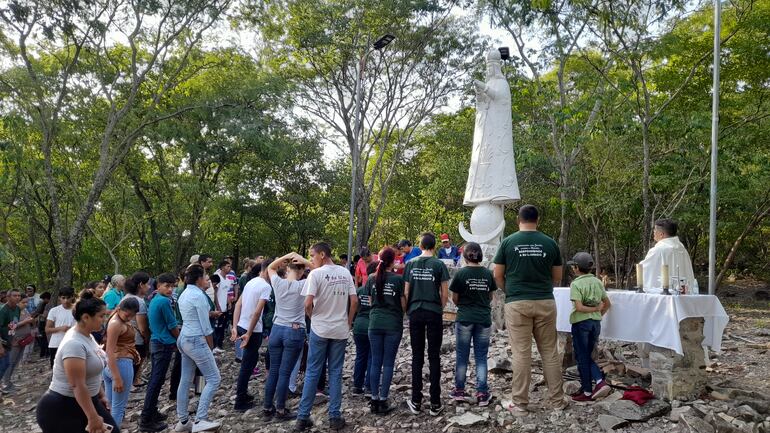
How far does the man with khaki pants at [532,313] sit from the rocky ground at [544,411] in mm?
256

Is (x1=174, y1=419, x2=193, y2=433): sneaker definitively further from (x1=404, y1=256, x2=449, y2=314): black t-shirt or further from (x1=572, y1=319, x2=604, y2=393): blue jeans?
(x1=572, y1=319, x2=604, y2=393): blue jeans

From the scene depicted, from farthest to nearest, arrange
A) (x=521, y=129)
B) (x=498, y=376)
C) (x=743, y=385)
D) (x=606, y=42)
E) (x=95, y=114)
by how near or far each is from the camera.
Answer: (x=521, y=129) < (x=95, y=114) < (x=606, y=42) < (x=498, y=376) < (x=743, y=385)

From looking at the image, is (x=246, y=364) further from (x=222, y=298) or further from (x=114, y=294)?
(x=114, y=294)

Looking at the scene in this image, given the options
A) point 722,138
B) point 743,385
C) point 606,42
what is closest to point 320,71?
point 606,42

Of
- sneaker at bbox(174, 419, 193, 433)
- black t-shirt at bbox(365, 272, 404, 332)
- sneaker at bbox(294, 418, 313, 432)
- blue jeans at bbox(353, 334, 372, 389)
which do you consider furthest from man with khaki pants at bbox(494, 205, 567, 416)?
sneaker at bbox(174, 419, 193, 433)

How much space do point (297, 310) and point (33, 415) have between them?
16.0 ft

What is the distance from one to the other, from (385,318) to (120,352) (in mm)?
2619

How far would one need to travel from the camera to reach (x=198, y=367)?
5473mm

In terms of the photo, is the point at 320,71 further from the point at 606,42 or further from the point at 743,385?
the point at 743,385

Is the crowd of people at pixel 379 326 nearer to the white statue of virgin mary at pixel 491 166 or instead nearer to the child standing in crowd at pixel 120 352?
the child standing in crowd at pixel 120 352

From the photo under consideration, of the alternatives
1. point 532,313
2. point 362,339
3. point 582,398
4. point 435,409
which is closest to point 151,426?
point 362,339

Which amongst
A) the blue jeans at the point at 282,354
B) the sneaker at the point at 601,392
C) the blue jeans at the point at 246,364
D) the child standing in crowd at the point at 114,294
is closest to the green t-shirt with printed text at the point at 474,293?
the sneaker at the point at 601,392

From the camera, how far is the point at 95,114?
15484 mm

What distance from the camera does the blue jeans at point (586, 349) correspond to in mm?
5316
